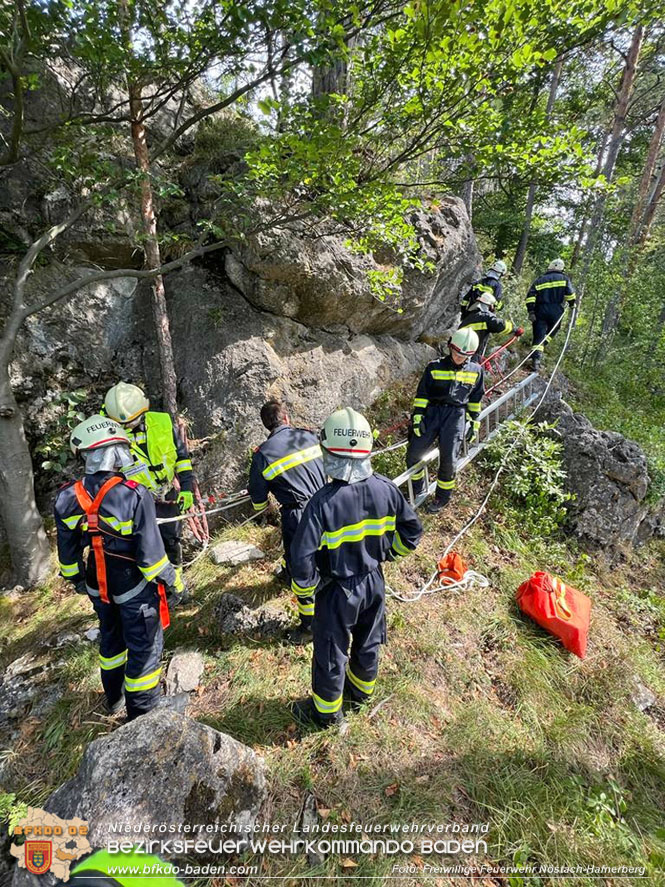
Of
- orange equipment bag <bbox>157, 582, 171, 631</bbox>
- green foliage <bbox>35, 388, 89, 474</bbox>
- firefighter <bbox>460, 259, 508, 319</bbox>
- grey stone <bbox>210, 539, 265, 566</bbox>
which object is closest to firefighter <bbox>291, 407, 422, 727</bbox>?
orange equipment bag <bbox>157, 582, 171, 631</bbox>

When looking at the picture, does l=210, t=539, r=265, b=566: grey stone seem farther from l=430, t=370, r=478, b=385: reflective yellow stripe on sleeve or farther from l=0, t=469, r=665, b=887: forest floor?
l=430, t=370, r=478, b=385: reflective yellow stripe on sleeve

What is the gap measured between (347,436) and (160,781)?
2358 mm

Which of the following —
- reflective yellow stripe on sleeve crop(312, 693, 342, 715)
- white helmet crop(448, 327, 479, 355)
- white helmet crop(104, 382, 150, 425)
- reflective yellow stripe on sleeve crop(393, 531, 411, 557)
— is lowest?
reflective yellow stripe on sleeve crop(312, 693, 342, 715)

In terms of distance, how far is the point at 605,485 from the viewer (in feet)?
18.9

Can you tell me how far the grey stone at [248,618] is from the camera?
3.96 metres

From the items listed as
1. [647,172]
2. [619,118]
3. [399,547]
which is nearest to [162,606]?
[399,547]

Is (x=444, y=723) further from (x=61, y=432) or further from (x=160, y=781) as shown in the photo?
(x=61, y=432)

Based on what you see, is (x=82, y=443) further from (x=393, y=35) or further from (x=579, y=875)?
(x=393, y=35)

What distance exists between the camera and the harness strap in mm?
2775

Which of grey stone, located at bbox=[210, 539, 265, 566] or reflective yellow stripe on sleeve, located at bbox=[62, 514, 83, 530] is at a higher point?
reflective yellow stripe on sleeve, located at bbox=[62, 514, 83, 530]

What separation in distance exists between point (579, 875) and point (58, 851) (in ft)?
10.3

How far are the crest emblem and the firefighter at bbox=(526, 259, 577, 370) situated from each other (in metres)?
9.65

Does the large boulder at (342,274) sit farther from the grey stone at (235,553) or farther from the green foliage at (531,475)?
the grey stone at (235,553)

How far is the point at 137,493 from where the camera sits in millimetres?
2869
